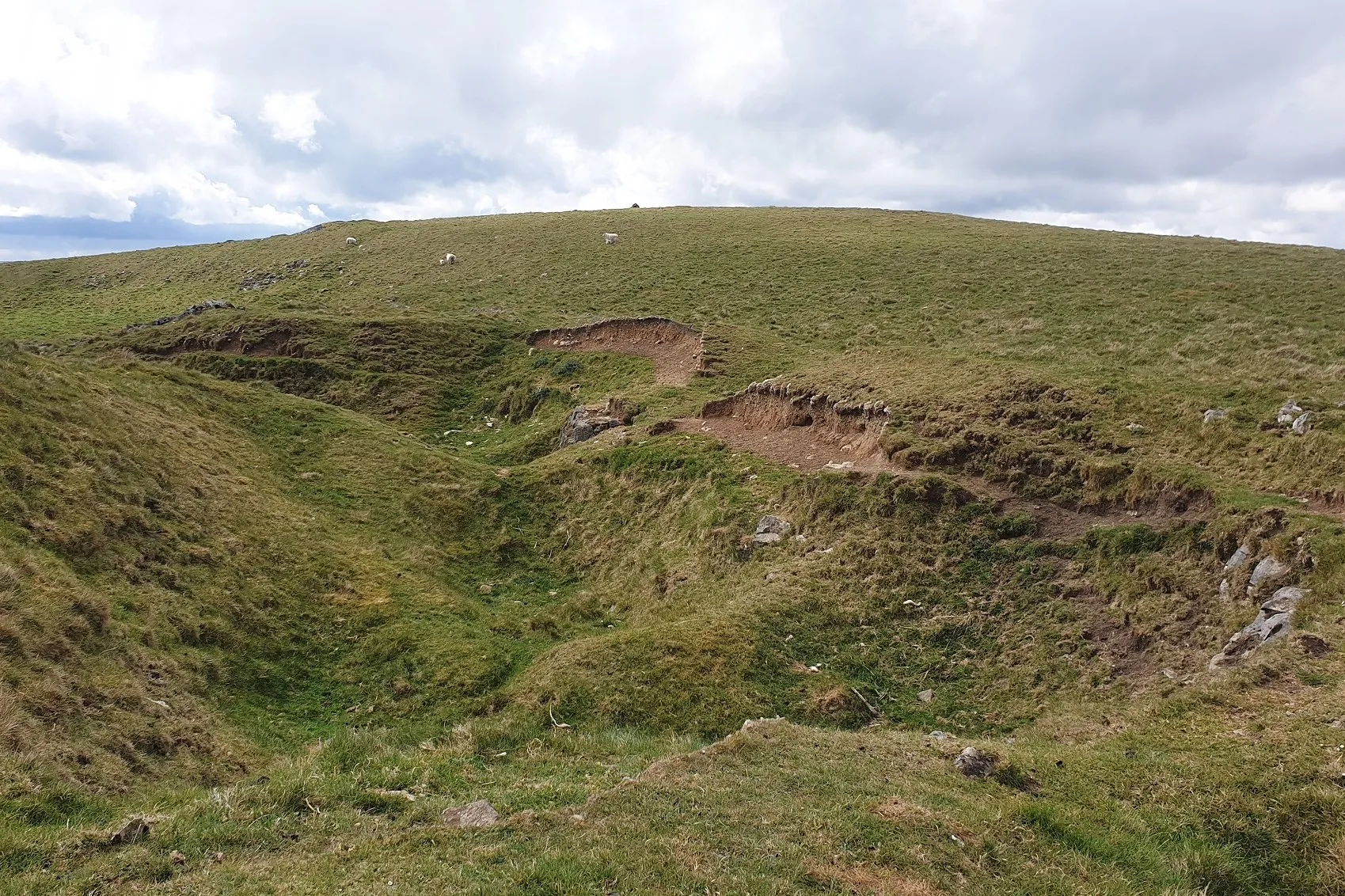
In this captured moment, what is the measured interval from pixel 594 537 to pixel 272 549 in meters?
8.96

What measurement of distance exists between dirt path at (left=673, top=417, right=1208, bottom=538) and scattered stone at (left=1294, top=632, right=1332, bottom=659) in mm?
4725

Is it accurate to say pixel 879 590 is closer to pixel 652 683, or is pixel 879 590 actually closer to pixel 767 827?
pixel 652 683

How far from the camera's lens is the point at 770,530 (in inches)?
806

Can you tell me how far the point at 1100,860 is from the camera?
823 centimetres

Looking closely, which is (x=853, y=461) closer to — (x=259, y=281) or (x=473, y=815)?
(x=473, y=815)

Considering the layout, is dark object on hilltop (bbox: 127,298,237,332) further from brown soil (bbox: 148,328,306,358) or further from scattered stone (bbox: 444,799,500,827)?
scattered stone (bbox: 444,799,500,827)

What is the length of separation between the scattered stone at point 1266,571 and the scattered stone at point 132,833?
17.2 metres

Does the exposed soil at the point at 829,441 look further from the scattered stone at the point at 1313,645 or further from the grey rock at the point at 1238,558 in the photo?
the scattered stone at the point at 1313,645

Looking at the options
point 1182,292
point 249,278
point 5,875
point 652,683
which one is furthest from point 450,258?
point 5,875

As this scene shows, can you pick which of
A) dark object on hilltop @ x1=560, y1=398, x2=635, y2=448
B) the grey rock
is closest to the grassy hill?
the grey rock

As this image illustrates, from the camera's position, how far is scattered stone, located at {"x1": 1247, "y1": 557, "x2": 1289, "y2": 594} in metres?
13.4

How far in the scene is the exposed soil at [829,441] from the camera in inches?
693

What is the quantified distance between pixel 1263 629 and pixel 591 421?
73.5ft

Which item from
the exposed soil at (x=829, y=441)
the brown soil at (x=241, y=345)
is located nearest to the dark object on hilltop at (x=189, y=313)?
the brown soil at (x=241, y=345)
